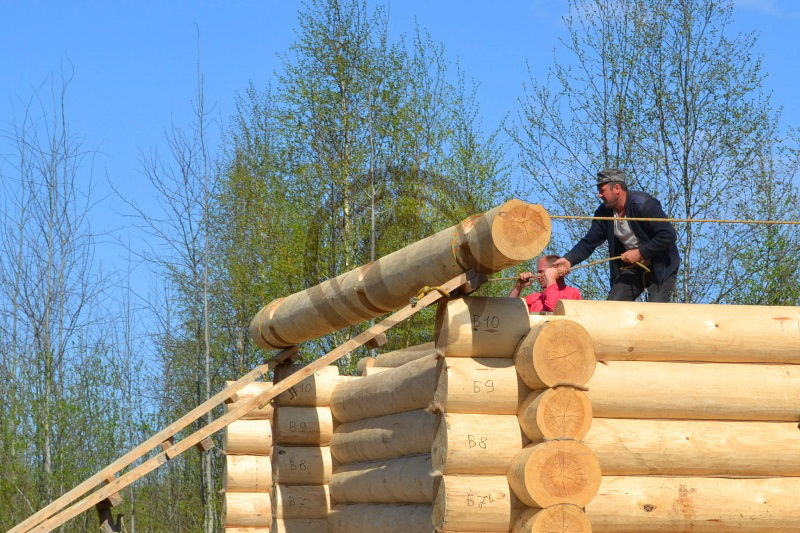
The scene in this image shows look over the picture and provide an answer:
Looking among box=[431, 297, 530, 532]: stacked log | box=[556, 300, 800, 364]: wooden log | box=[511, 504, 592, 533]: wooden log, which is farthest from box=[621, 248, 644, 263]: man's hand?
box=[511, 504, 592, 533]: wooden log

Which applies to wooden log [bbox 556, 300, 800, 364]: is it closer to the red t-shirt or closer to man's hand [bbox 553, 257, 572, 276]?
man's hand [bbox 553, 257, 572, 276]

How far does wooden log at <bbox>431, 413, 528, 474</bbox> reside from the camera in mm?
6523

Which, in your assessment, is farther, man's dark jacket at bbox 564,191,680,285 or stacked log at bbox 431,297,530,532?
man's dark jacket at bbox 564,191,680,285

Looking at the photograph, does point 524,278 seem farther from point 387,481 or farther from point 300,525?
point 300,525

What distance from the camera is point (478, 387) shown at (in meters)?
6.66

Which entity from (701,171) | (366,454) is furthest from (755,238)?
(366,454)

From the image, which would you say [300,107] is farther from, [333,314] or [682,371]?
[682,371]

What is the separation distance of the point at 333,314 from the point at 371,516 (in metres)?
1.56

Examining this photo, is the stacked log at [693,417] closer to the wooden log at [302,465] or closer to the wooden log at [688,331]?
the wooden log at [688,331]

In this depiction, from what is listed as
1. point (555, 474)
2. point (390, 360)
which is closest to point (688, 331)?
point (555, 474)

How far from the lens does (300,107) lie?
2264 cm

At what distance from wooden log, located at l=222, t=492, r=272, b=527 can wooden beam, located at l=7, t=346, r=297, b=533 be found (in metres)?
2.99

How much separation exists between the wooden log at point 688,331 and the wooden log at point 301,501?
3913 mm

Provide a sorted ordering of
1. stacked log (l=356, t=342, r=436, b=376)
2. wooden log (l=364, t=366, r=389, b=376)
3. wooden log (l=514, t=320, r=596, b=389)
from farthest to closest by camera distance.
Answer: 1. wooden log (l=364, t=366, r=389, b=376)
2. stacked log (l=356, t=342, r=436, b=376)
3. wooden log (l=514, t=320, r=596, b=389)
